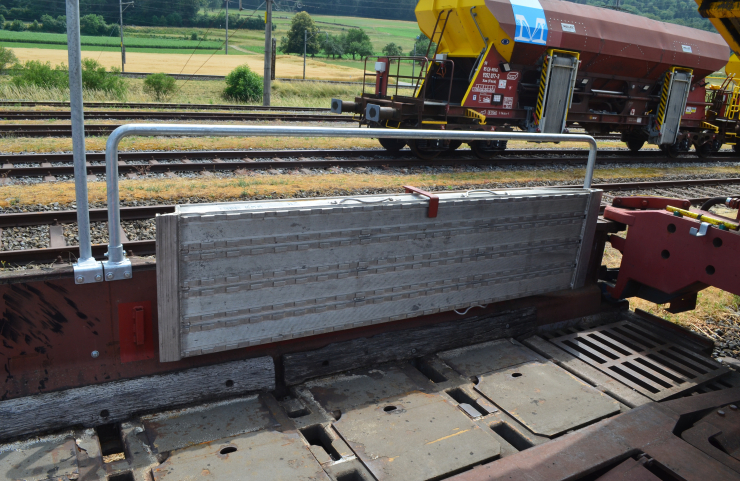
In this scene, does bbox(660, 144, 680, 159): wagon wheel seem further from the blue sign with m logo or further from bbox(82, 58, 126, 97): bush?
bbox(82, 58, 126, 97): bush

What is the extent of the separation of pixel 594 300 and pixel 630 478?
2.28 metres

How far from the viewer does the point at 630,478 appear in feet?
9.37

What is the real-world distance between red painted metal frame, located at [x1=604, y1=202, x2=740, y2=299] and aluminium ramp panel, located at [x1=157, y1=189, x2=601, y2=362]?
2.15 feet

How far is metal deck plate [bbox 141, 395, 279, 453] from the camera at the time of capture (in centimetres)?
296

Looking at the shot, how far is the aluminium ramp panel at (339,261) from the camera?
3035 millimetres

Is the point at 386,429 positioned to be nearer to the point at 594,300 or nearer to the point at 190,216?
the point at 190,216

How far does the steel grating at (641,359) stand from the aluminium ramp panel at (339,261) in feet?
2.03

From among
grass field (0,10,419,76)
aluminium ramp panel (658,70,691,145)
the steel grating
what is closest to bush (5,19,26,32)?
grass field (0,10,419,76)

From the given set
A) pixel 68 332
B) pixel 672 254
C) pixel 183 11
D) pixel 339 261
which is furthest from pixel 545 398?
pixel 183 11

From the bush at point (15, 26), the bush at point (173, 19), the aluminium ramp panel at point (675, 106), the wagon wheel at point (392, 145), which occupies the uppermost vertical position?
the bush at point (173, 19)

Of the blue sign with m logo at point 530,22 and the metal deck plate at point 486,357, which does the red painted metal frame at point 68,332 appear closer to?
the metal deck plate at point 486,357

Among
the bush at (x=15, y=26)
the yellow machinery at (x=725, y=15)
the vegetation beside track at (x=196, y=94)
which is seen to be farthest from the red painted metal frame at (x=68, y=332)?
the bush at (x=15, y=26)

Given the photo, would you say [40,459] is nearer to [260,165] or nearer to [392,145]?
[260,165]

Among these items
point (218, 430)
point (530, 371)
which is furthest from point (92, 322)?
point (530, 371)
